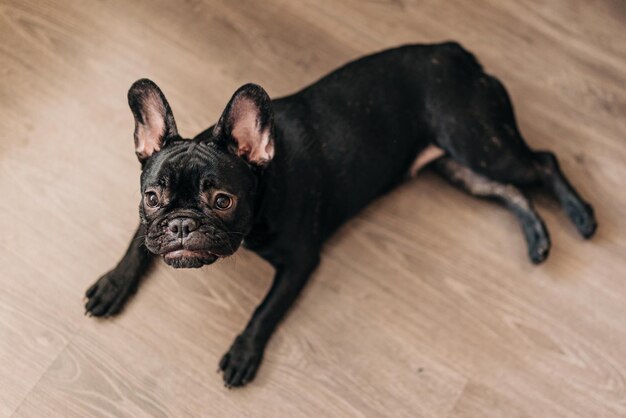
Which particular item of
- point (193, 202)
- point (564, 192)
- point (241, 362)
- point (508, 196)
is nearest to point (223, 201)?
point (193, 202)

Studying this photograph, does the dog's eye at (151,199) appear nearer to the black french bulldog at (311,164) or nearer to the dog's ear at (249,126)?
the black french bulldog at (311,164)

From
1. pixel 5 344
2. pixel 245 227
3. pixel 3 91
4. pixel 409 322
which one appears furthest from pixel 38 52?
pixel 409 322

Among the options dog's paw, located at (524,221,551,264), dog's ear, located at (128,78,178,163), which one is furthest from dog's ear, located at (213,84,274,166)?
dog's paw, located at (524,221,551,264)

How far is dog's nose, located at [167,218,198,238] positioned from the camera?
1884 mm

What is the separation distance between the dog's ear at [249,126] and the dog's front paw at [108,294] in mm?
695

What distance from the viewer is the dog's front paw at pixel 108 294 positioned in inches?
92.7

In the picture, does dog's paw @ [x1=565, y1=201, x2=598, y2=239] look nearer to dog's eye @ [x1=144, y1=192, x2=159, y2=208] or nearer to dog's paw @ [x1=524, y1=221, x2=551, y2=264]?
dog's paw @ [x1=524, y1=221, x2=551, y2=264]

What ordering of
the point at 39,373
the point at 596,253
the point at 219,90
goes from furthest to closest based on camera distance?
the point at 219,90 → the point at 596,253 → the point at 39,373

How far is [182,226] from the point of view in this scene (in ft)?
6.19

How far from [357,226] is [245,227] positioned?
686mm

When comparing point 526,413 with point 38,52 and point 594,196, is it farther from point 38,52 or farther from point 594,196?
point 38,52

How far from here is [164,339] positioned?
236 centimetres

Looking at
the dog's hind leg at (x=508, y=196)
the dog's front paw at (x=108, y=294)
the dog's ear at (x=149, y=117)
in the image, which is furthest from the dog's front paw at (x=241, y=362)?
the dog's hind leg at (x=508, y=196)

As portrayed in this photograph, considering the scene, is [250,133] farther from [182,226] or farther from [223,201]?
[182,226]
